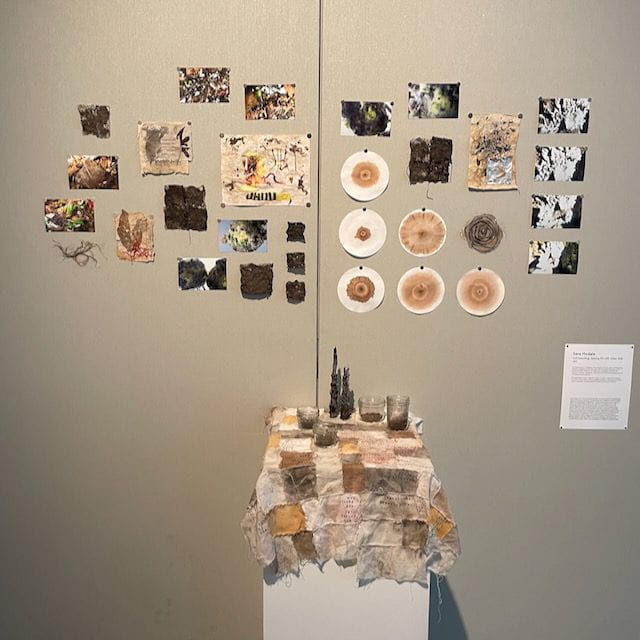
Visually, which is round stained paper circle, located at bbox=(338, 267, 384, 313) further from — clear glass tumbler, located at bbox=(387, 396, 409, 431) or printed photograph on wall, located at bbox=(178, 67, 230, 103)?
printed photograph on wall, located at bbox=(178, 67, 230, 103)

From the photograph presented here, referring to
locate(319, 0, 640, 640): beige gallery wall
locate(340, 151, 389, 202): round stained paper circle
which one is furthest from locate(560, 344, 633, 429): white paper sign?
locate(340, 151, 389, 202): round stained paper circle

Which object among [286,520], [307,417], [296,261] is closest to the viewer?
[286,520]

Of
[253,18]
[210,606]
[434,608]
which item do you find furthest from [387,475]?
[253,18]

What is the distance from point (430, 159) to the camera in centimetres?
172

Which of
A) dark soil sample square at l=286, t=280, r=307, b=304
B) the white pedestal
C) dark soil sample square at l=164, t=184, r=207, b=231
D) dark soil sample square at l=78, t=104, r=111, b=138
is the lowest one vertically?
the white pedestal

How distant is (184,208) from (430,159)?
75cm

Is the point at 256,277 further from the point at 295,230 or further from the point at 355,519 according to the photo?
the point at 355,519

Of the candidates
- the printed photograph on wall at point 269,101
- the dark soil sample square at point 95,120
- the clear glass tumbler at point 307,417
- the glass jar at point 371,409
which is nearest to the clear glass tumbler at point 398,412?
the glass jar at point 371,409

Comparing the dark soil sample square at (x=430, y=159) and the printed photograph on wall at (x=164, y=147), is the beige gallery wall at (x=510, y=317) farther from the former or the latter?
the printed photograph on wall at (x=164, y=147)

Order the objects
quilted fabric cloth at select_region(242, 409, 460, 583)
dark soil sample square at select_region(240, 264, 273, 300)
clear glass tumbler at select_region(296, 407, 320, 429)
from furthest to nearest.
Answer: dark soil sample square at select_region(240, 264, 273, 300) < clear glass tumbler at select_region(296, 407, 320, 429) < quilted fabric cloth at select_region(242, 409, 460, 583)

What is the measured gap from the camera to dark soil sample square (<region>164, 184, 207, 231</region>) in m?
1.75

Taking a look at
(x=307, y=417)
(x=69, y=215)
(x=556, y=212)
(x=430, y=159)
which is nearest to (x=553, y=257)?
(x=556, y=212)

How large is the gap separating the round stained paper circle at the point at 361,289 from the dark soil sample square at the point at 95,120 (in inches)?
32.7

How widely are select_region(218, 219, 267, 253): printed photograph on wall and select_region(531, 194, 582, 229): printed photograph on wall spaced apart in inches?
32.1
